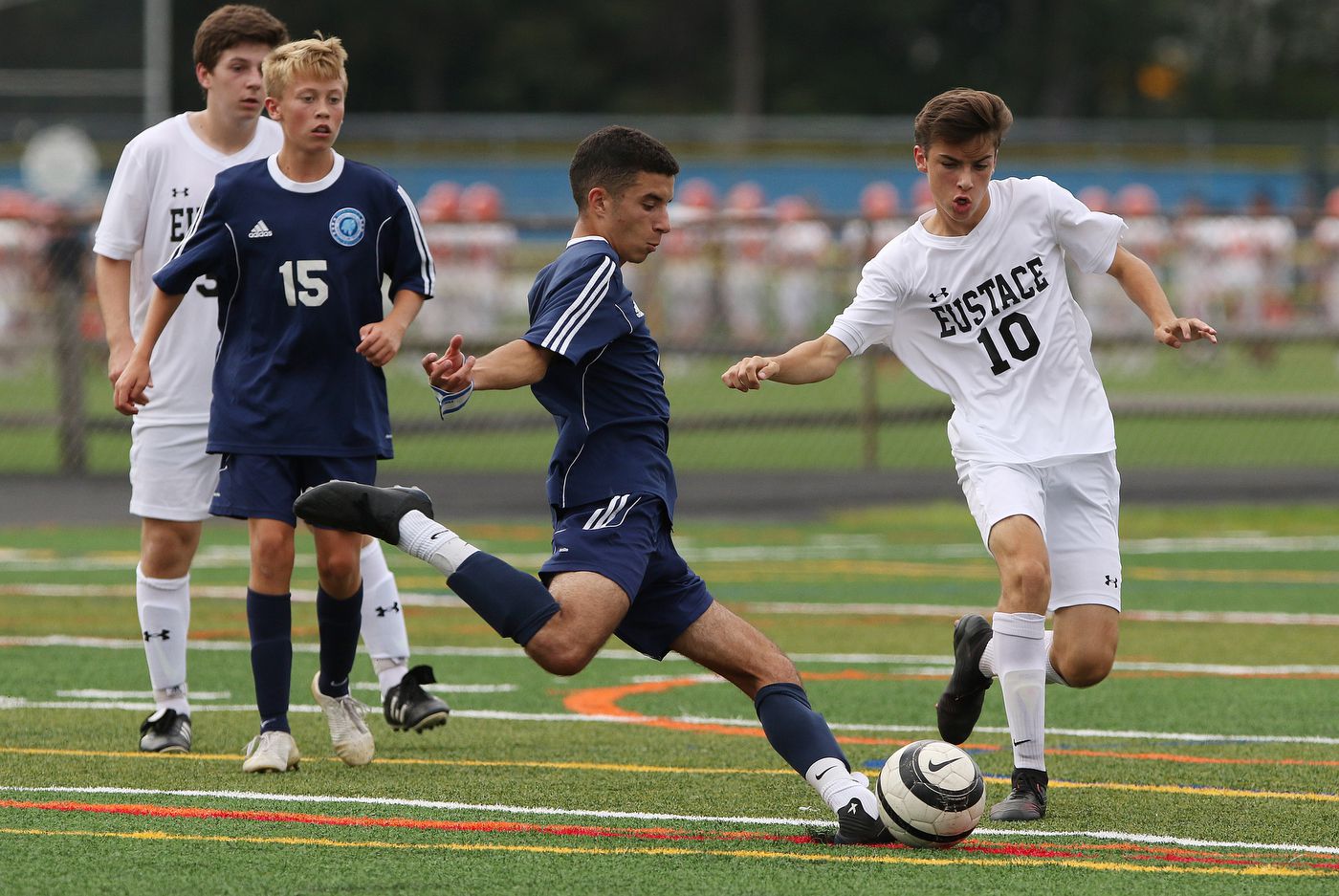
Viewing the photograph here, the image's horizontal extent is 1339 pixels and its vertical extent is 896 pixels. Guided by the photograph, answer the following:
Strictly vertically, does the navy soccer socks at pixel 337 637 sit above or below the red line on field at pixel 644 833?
above

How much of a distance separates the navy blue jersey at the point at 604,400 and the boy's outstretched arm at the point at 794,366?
233 millimetres

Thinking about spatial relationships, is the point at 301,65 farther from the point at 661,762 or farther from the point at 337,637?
the point at 661,762

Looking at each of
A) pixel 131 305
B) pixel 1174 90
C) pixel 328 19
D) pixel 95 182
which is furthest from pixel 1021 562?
pixel 1174 90

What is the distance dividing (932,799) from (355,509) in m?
1.68

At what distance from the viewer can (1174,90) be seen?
60.4 m

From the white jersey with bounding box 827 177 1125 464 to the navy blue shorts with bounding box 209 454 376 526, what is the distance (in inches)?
63.9

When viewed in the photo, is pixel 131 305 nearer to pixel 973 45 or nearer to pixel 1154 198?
pixel 1154 198

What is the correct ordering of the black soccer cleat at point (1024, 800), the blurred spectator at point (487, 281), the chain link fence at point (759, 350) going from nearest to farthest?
the black soccer cleat at point (1024, 800) < the chain link fence at point (759, 350) < the blurred spectator at point (487, 281)

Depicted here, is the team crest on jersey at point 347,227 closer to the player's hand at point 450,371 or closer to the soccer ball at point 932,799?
the player's hand at point 450,371

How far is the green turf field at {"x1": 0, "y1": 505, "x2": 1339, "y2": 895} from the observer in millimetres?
4895

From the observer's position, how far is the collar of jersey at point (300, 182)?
639 cm

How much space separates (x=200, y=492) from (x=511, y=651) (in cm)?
268

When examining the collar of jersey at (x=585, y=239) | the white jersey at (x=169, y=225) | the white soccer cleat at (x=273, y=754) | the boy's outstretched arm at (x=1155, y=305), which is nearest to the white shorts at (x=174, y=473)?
the white jersey at (x=169, y=225)

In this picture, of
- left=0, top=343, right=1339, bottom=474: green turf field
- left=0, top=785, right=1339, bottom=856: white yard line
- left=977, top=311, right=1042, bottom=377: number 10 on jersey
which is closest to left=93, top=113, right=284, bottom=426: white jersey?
left=0, top=785, right=1339, bottom=856: white yard line
